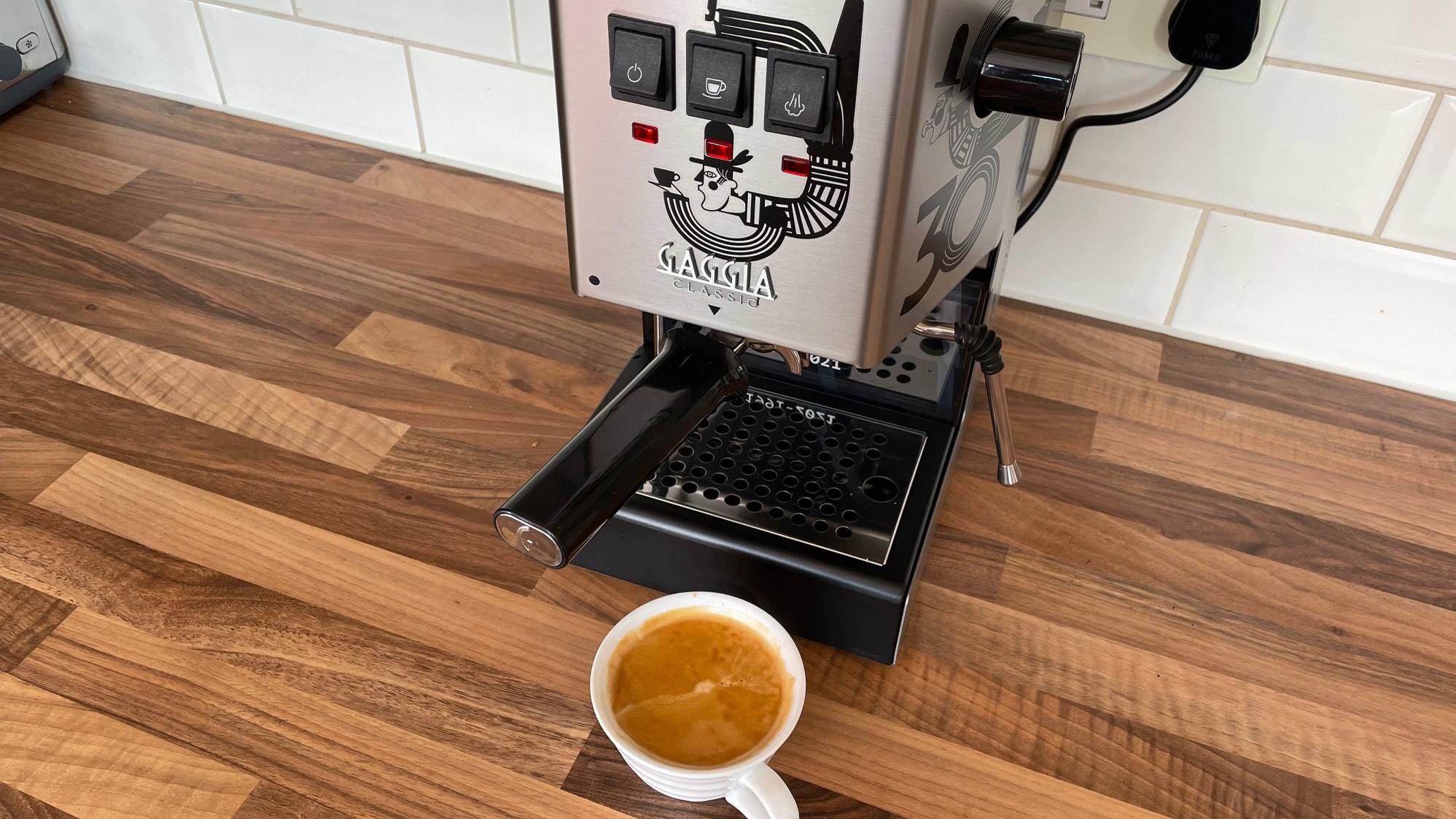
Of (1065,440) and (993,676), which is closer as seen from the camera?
(993,676)

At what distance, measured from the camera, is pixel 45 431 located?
677mm

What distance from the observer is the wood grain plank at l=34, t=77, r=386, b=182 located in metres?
0.95

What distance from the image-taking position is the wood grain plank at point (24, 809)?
479 mm

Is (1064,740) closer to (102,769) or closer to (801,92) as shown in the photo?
(801,92)

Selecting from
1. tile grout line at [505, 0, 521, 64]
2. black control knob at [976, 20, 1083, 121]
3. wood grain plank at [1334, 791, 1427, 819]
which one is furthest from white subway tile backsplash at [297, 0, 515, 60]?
wood grain plank at [1334, 791, 1427, 819]

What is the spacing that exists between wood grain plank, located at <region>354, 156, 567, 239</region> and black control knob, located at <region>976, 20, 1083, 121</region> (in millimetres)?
506

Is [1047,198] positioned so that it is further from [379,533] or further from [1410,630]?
[379,533]

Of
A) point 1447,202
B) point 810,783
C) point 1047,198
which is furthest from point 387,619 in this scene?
point 1447,202

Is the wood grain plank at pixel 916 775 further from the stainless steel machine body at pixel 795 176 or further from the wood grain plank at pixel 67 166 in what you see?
the wood grain plank at pixel 67 166

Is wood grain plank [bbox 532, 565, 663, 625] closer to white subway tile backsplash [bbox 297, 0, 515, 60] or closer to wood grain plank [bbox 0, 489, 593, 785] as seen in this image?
wood grain plank [bbox 0, 489, 593, 785]

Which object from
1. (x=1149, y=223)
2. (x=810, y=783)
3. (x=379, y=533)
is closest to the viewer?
(x=810, y=783)

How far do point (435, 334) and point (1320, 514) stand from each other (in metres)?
0.57

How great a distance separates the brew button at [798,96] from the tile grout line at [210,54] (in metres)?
0.79

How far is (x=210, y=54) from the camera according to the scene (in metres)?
0.99
